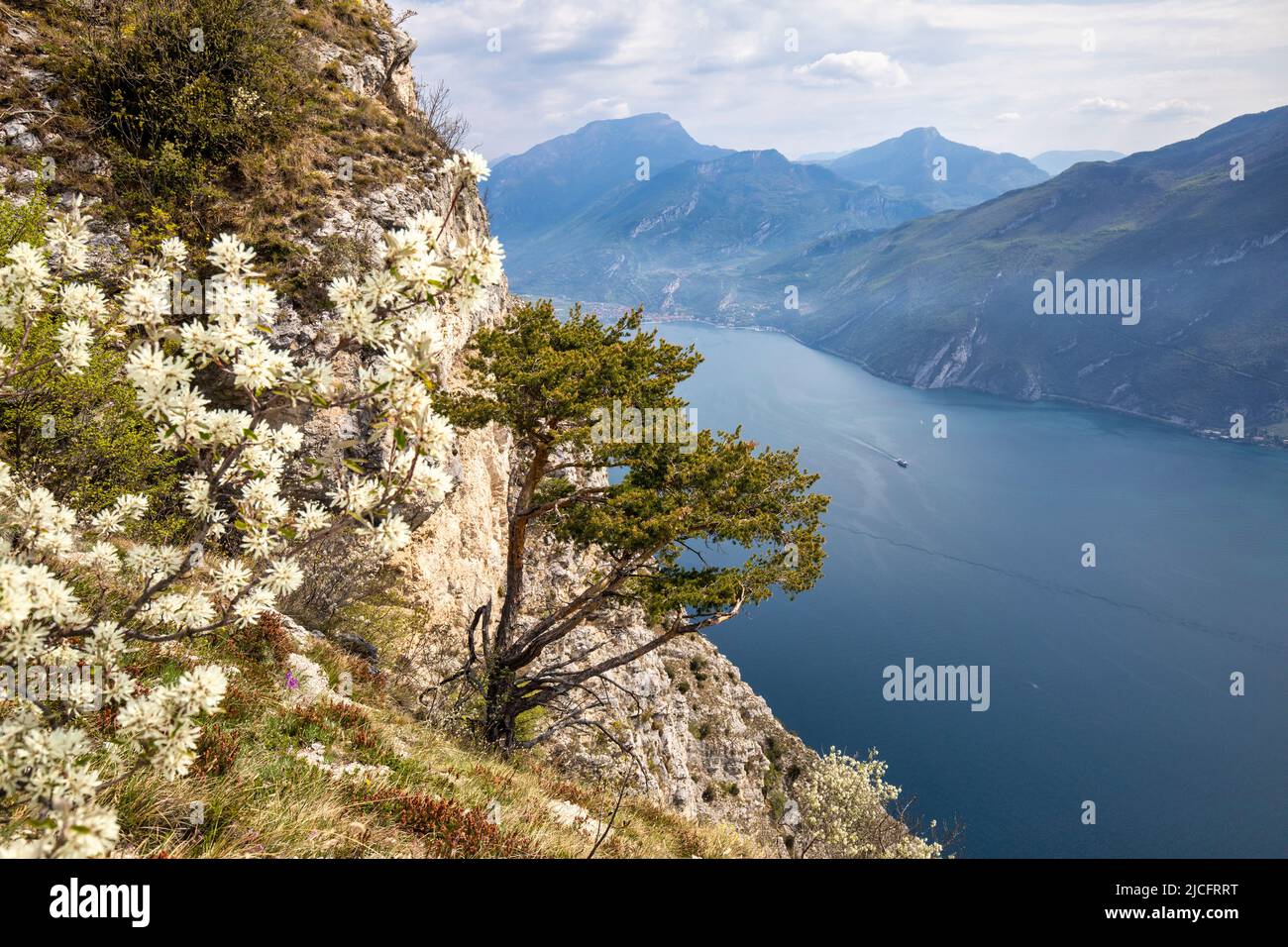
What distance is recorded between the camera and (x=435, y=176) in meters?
22.6

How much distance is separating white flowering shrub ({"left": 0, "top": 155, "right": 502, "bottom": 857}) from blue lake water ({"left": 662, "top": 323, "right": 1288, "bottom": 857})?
114 feet

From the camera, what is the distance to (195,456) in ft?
12.0

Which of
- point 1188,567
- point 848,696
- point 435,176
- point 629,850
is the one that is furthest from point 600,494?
point 1188,567

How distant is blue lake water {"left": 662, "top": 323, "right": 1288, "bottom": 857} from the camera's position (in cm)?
5256

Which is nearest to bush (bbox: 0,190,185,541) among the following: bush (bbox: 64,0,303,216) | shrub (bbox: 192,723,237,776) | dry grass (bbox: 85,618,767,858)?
dry grass (bbox: 85,618,767,858)

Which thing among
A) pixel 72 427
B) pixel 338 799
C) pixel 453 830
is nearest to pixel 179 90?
pixel 72 427

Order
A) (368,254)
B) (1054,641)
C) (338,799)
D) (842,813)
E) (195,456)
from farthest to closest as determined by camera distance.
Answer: (1054,641), (842,813), (368,254), (338,799), (195,456)

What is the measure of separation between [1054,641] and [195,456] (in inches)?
3472

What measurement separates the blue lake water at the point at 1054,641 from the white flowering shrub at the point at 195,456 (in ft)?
114

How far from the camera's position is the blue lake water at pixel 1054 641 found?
52.6 m

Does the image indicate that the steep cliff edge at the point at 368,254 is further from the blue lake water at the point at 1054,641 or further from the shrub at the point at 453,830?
the blue lake water at the point at 1054,641

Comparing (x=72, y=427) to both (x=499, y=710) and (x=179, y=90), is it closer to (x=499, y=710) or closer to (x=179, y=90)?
(x=499, y=710)
